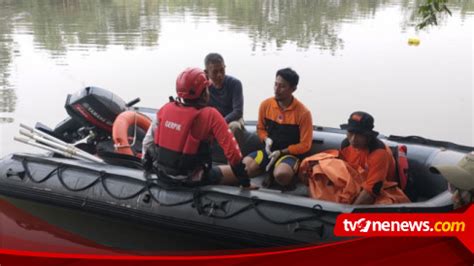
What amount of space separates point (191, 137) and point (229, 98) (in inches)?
36.6

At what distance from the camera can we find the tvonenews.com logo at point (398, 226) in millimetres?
2361

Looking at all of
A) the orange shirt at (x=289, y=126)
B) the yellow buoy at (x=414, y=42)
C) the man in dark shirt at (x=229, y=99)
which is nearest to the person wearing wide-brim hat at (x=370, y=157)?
the orange shirt at (x=289, y=126)

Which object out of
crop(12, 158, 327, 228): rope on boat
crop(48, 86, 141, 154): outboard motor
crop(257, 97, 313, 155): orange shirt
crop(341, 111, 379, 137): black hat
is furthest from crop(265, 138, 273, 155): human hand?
crop(48, 86, 141, 154): outboard motor

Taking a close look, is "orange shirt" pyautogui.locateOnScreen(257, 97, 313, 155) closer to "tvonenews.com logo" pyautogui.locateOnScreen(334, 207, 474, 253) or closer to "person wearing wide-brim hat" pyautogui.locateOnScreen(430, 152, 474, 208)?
"tvonenews.com logo" pyautogui.locateOnScreen(334, 207, 474, 253)

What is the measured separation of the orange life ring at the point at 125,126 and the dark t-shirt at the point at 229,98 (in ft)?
1.95

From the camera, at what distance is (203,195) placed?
279cm

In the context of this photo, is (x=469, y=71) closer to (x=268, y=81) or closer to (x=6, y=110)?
(x=268, y=81)

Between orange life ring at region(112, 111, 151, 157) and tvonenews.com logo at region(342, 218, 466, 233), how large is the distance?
173 cm

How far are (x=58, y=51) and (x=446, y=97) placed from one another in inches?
256

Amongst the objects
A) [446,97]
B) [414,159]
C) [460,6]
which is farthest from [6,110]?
[460,6]

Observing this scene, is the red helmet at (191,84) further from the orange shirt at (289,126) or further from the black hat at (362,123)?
the black hat at (362,123)

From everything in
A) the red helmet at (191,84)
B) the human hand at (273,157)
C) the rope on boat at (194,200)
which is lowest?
the rope on boat at (194,200)

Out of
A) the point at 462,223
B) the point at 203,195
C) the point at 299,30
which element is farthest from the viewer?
the point at 299,30

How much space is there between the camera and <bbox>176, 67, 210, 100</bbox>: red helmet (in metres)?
2.69
